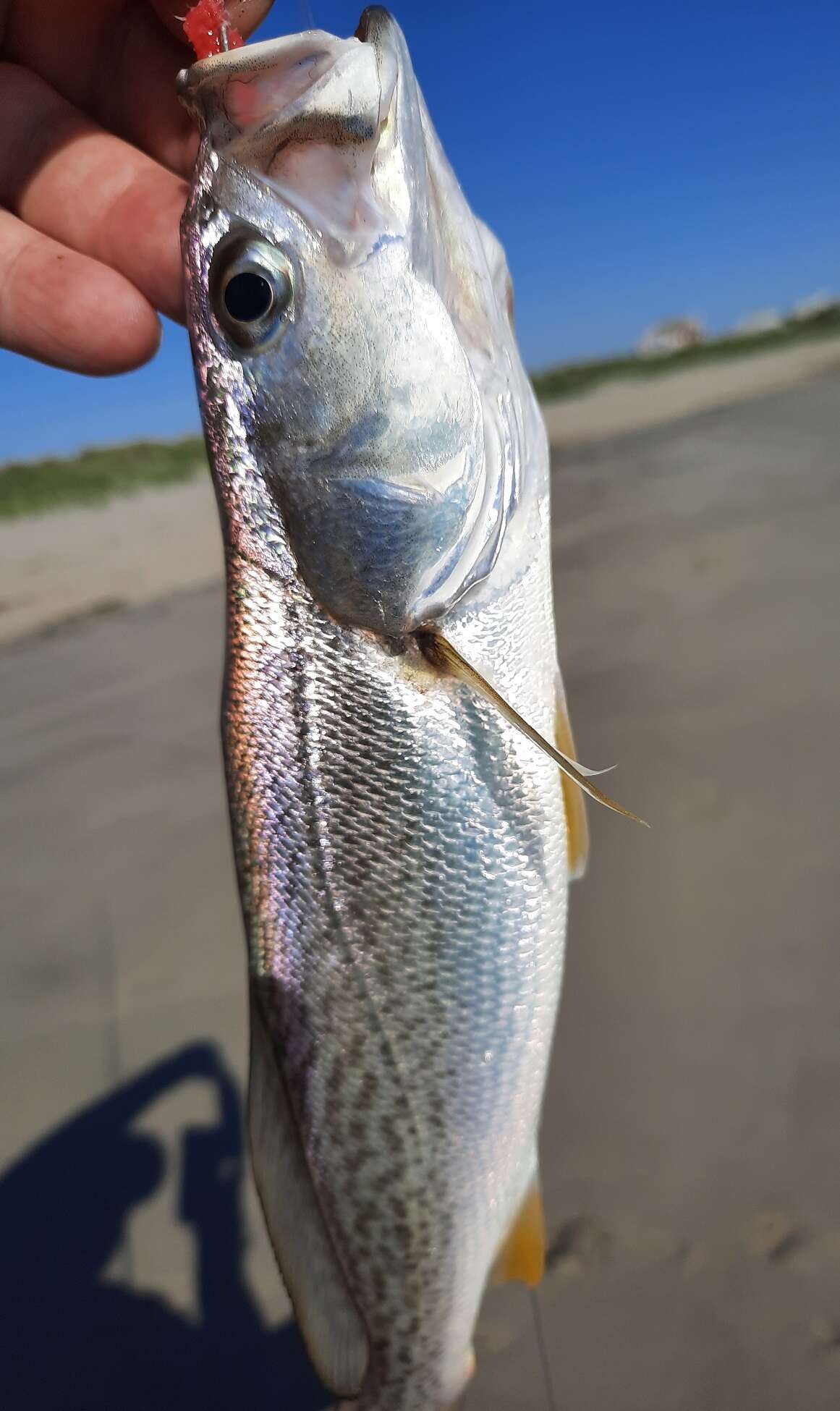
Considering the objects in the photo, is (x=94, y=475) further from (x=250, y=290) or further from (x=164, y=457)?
(x=250, y=290)

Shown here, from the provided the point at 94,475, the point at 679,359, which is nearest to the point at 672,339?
the point at 679,359

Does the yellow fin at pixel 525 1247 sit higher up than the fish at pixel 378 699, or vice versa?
the fish at pixel 378 699

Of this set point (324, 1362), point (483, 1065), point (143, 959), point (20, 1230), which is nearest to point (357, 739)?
point (483, 1065)

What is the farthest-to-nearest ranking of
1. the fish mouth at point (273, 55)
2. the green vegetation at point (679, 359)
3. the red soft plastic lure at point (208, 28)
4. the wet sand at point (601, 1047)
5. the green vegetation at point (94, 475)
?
the green vegetation at point (679, 359) < the green vegetation at point (94, 475) < the wet sand at point (601, 1047) < the red soft plastic lure at point (208, 28) < the fish mouth at point (273, 55)

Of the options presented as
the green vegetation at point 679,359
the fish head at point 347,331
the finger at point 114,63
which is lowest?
the fish head at point 347,331

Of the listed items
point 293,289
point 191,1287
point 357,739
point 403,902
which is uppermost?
point 293,289

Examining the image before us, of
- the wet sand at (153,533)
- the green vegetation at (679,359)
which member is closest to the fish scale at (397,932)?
the wet sand at (153,533)

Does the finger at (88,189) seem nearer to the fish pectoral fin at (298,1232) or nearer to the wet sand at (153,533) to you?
the fish pectoral fin at (298,1232)

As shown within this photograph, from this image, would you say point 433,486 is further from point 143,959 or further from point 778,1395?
point 143,959
